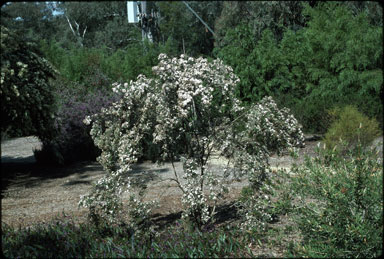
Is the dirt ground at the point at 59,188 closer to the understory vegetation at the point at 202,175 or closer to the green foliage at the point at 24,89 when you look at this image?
the understory vegetation at the point at 202,175

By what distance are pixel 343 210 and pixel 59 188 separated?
5.75 m

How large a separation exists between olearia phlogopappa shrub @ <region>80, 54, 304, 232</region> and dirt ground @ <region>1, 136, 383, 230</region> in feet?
1.32

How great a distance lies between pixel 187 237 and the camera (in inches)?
176

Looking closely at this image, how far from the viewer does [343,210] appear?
11.9 feet

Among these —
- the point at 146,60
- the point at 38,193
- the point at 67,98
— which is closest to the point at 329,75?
the point at 146,60

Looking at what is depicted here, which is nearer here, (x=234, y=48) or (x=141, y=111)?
(x=141, y=111)

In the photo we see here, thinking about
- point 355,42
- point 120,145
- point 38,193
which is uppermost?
point 355,42

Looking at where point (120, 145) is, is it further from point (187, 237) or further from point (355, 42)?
point (355, 42)

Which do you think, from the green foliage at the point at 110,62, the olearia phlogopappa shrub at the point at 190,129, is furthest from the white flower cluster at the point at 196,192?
the green foliage at the point at 110,62

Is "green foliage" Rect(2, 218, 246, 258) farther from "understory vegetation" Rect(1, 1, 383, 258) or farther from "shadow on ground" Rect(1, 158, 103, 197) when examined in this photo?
"shadow on ground" Rect(1, 158, 103, 197)

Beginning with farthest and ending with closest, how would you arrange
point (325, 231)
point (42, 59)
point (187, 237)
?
point (42, 59) → point (187, 237) → point (325, 231)

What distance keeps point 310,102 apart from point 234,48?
3.14 m

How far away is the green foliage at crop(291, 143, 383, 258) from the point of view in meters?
3.50

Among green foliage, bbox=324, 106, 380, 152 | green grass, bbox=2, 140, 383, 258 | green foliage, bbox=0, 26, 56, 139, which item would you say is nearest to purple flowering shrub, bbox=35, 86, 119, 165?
green foliage, bbox=0, 26, 56, 139
